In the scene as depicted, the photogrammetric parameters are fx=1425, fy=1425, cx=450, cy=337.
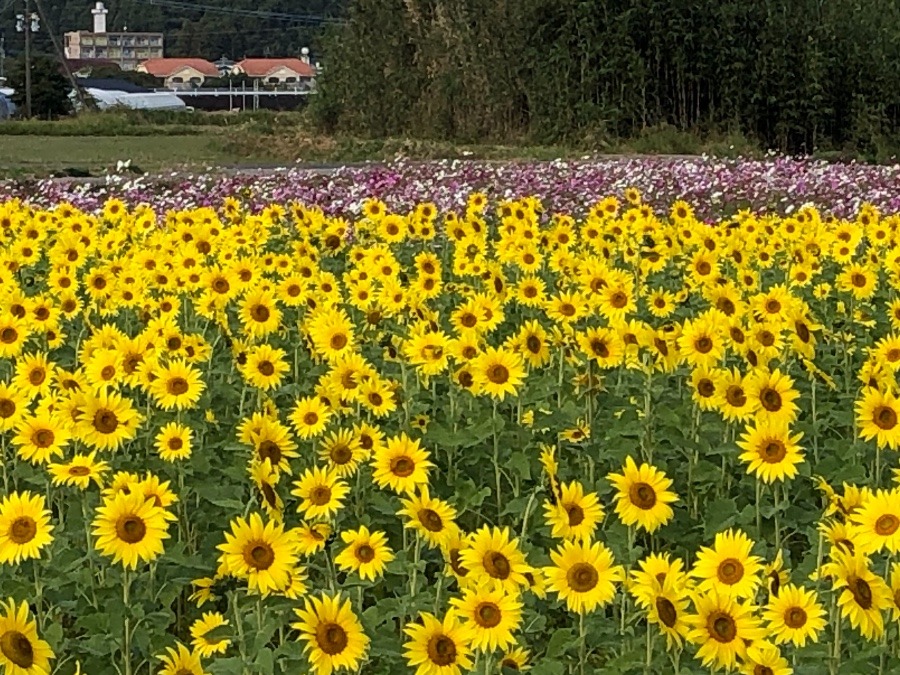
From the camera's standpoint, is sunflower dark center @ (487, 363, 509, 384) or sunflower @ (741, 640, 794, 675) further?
sunflower dark center @ (487, 363, 509, 384)

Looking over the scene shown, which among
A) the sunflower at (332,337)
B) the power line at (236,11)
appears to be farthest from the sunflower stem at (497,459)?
the power line at (236,11)

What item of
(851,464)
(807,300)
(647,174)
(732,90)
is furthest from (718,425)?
(732,90)

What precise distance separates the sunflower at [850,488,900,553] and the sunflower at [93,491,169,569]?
3.61 ft

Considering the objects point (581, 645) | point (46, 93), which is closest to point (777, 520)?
point (581, 645)

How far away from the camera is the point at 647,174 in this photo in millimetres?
9812

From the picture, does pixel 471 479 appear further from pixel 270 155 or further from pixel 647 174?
pixel 270 155

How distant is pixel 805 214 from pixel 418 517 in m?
3.70

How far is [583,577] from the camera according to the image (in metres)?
2.16

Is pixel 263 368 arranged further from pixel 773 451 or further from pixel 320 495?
pixel 773 451

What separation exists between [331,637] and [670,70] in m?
17.8

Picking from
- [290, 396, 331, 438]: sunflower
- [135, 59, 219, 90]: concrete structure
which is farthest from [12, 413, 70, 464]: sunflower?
[135, 59, 219, 90]: concrete structure

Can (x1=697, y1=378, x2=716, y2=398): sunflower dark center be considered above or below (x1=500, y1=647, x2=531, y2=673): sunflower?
above

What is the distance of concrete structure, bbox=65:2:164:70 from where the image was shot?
96562 mm

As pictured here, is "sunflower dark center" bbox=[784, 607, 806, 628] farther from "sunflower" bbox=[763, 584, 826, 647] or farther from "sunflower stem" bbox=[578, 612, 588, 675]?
"sunflower stem" bbox=[578, 612, 588, 675]
